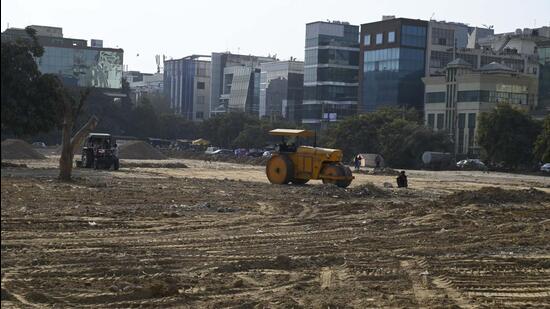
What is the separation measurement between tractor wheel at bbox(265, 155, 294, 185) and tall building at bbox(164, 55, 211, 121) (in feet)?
366

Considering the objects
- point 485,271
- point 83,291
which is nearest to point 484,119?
point 485,271

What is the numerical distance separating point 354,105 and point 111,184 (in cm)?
7127

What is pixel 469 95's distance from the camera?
7288 cm

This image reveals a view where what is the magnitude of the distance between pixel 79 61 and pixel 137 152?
1900 inches

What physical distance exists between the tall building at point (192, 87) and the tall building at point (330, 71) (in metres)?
47.7

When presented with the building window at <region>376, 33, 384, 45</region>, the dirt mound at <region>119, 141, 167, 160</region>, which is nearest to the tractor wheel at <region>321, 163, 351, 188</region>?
the dirt mound at <region>119, 141, 167, 160</region>

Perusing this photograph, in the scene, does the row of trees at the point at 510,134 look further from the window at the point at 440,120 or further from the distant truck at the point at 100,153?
the distant truck at the point at 100,153

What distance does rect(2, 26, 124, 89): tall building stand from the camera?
358 ft

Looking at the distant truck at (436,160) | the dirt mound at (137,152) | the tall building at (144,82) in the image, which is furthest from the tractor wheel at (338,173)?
the tall building at (144,82)

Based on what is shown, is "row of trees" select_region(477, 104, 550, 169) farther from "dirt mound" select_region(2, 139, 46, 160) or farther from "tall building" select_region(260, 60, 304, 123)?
"tall building" select_region(260, 60, 304, 123)

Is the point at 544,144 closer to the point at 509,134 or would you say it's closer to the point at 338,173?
the point at 509,134

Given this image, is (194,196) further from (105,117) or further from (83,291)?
(105,117)

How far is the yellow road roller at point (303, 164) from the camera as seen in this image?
29188mm

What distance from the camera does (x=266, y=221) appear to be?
1698 cm
